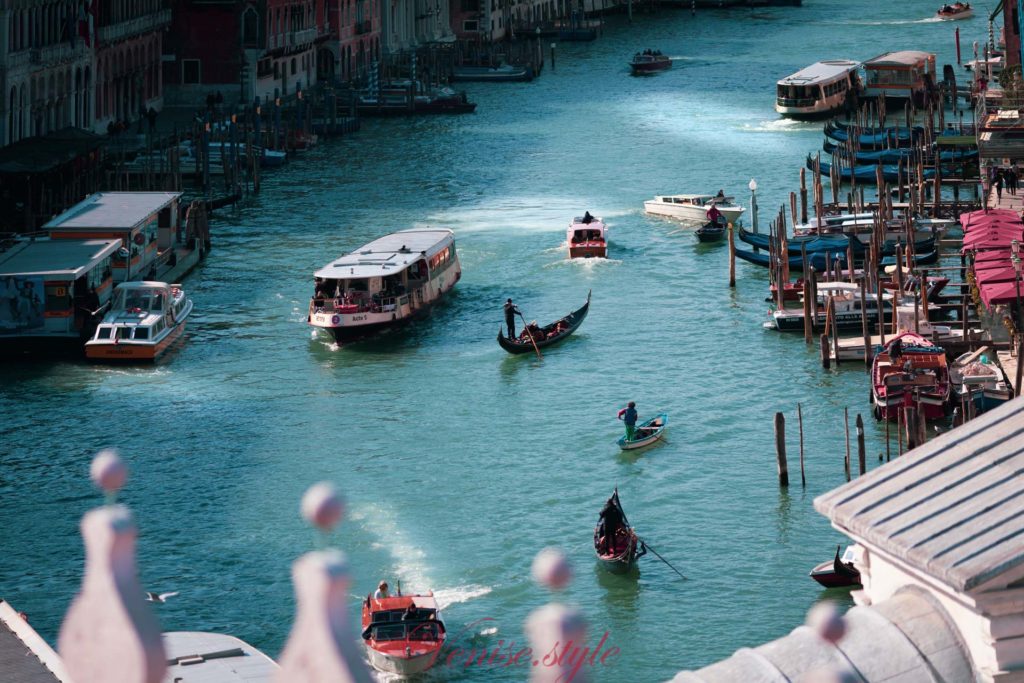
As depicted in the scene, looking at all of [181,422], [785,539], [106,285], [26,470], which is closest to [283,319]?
[106,285]

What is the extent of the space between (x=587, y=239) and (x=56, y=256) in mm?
16998

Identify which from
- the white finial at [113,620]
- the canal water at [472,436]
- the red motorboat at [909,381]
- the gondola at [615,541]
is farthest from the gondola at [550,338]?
the white finial at [113,620]

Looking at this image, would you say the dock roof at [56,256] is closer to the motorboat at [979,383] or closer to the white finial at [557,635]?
the motorboat at [979,383]

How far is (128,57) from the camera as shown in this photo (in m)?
83.5

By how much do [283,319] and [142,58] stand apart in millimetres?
38989

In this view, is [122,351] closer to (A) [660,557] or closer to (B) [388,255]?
(B) [388,255]

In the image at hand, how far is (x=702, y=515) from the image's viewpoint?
3231 cm

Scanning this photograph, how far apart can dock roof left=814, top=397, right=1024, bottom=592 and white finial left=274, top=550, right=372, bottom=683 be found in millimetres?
Result: 3644

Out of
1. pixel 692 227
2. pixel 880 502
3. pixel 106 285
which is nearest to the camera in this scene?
pixel 880 502

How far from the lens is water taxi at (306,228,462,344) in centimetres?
4741

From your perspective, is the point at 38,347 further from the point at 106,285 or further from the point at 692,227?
the point at 692,227

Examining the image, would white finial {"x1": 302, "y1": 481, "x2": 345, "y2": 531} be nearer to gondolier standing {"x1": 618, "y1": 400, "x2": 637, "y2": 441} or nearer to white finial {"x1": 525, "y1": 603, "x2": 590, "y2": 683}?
white finial {"x1": 525, "y1": 603, "x2": 590, "y2": 683}

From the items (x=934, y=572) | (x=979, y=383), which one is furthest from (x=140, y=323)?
(x=934, y=572)

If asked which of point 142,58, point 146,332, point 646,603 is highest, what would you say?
point 142,58
